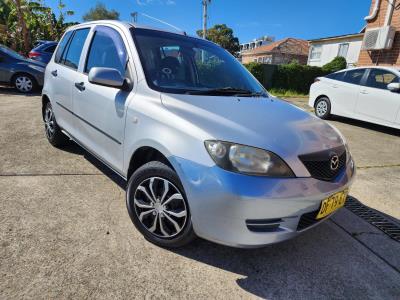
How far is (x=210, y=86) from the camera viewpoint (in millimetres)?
2852

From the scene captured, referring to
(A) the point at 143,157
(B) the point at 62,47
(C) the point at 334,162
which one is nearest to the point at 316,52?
(B) the point at 62,47

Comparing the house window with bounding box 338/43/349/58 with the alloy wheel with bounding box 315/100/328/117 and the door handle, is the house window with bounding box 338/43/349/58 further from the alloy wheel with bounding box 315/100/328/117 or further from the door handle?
the door handle

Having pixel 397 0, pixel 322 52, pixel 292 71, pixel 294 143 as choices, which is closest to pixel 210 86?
pixel 294 143

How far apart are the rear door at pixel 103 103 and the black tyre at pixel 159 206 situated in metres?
0.40

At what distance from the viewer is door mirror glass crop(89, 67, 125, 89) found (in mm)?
2523

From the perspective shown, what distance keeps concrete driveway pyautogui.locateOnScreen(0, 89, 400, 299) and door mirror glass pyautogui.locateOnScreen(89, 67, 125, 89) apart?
1160 mm

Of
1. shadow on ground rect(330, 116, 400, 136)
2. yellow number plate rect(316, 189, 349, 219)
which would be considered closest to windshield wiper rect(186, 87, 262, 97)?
yellow number plate rect(316, 189, 349, 219)

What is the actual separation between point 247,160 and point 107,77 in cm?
136

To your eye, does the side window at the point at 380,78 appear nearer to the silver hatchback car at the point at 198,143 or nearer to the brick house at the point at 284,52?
the silver hatchback car at the point at 198,143

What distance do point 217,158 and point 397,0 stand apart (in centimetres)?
1271

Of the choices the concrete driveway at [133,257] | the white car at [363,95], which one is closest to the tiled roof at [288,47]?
the white car at [363,95]

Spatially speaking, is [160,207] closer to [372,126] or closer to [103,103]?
[103,103]

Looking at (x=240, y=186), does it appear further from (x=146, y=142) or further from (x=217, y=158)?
(x=146, y=142)

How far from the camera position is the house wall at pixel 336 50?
89.3 ft
